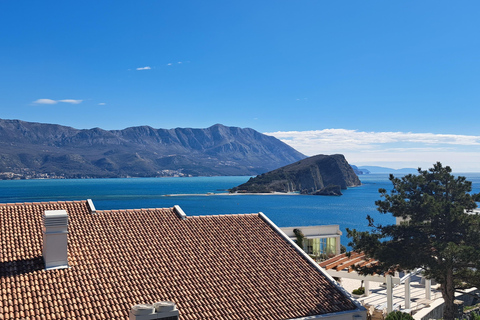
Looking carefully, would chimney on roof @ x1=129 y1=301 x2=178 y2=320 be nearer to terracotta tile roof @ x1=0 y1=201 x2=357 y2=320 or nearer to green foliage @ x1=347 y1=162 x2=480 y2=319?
terracotta tile roof @ x1=0 y1=201 x2=357 y2=320

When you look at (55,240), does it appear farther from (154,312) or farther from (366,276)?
(366,276)

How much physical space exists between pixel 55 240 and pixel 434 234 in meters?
15.9

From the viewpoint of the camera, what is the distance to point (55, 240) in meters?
13.4

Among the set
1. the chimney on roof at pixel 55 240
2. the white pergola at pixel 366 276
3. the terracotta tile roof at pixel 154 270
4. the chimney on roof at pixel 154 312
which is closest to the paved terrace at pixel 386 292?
the white pergola at pixel 366 276

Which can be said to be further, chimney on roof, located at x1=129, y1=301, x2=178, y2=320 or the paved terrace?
the paved terrace

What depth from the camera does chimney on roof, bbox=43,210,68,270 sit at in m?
13.2

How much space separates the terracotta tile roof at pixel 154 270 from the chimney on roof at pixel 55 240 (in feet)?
0.92

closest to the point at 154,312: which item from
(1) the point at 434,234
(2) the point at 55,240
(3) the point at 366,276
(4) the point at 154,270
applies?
(4) the point at 154,270

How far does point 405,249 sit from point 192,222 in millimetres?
9567

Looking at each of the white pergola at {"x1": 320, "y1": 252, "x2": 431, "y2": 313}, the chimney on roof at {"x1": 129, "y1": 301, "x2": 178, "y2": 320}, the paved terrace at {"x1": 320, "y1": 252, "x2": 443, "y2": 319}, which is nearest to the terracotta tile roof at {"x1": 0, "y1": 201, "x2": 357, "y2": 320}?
the chimney on roof at {"x1": 129, "y1": 301, "x2": 178, "y2": 320}

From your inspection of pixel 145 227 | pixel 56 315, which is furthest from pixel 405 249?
pixel 56 315

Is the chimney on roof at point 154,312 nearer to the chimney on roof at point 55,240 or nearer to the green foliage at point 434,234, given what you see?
the chimney on roof at point 55,240

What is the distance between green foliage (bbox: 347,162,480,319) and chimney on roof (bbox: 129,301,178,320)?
11375mm

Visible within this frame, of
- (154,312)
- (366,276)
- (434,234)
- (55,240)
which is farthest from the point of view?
(366,276)
